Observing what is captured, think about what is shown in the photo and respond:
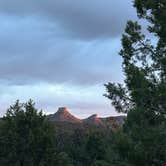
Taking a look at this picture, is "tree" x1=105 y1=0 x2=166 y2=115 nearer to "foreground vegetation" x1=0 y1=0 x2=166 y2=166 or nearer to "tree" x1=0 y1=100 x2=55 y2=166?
"foreground vegetation" x1=0 y1=0 x2=166 y2=166

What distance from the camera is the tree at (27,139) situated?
3797cm

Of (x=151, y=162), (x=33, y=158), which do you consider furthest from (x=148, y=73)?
(x=33, y=158)

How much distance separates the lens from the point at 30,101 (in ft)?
133

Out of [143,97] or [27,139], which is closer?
[143,97]

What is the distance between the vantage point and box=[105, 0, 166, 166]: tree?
22.4 metres

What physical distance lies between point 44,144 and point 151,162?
1660cm

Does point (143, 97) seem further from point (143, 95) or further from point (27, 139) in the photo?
point (27, 139)

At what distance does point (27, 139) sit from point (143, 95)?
16.9 m

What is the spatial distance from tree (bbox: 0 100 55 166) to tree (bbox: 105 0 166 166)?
46.8ft

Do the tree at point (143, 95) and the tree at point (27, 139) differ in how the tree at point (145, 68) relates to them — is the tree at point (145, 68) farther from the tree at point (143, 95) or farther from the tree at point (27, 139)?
the tree at point (27, 139)

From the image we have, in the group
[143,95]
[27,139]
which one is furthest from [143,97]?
[27,139]

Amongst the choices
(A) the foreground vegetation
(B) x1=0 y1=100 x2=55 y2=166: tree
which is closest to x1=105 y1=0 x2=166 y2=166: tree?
(A) the foreground vegetation

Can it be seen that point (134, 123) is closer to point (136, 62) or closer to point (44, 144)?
point (136, 62)

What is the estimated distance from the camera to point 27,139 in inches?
1516
